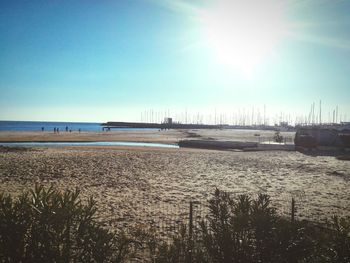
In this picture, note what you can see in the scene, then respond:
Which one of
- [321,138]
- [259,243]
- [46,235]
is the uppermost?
[321,138]

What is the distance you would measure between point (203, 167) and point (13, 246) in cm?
1827

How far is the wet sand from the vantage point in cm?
1069

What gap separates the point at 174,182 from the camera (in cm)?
1591

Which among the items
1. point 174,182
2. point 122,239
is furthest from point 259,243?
point 174,182

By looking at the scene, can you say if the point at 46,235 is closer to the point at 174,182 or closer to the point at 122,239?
the point at 122,239

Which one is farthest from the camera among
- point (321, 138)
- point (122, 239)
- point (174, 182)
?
point (321, 138)

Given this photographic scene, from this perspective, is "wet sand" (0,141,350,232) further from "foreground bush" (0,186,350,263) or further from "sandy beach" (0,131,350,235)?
"foreground bush" (0,186,350,263)

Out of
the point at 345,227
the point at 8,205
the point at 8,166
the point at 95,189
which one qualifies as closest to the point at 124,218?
the point at 95,189

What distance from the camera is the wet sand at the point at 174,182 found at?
→ 10.7 meters

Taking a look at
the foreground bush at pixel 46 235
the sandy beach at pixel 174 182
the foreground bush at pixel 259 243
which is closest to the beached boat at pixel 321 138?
the sandy beach at pixel 174 182

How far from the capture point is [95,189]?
13875 millimetres

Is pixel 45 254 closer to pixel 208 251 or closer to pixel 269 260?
pixel 208 251

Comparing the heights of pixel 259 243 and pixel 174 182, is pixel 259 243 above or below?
above

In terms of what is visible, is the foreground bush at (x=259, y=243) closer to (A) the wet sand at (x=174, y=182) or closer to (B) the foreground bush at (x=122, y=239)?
(B) the foreground bush at (x=122, y=239)
